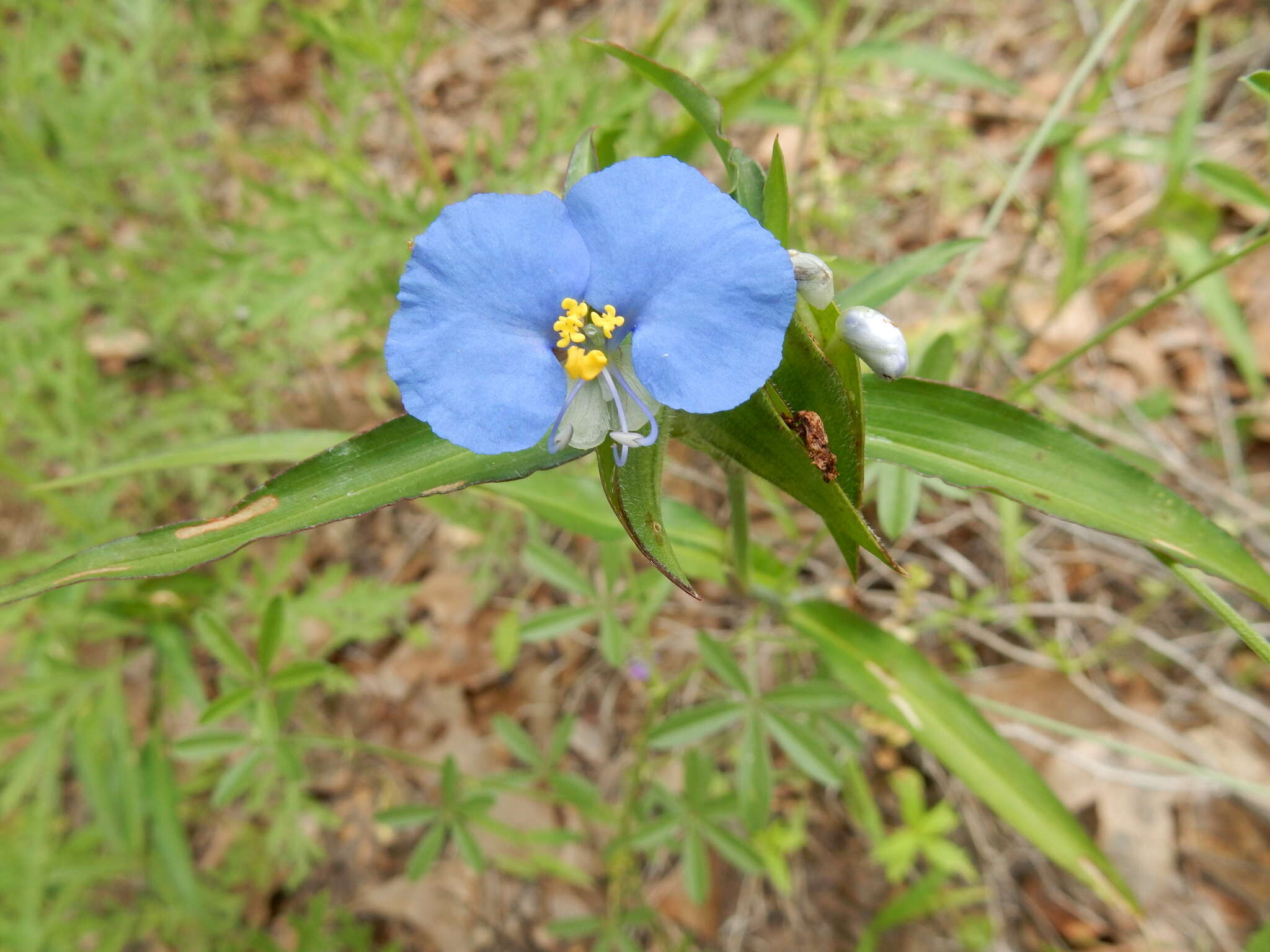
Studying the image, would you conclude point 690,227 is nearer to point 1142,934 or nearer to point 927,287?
point 927,287

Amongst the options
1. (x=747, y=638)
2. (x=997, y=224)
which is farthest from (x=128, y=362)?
(x=997, y=224)

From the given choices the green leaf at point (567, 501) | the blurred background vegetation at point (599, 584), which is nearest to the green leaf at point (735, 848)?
the blurred background vegetation at point (599, 584)

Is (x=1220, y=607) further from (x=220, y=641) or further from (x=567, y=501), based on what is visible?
(x=220, y=641)

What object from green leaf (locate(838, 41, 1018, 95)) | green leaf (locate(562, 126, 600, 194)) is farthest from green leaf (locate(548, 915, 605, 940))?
green leaf (locate(838, 41, 1018, 95))

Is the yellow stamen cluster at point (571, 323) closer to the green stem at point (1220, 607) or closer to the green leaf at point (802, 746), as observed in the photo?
the green stem at point (1220, 607)

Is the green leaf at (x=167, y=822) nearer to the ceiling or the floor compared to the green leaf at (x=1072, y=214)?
nearer to the floor

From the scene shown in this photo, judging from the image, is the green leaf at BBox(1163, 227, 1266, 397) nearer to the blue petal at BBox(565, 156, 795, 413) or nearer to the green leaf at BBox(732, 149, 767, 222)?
the green leaf at BBox(732, 149, 767, 222)
